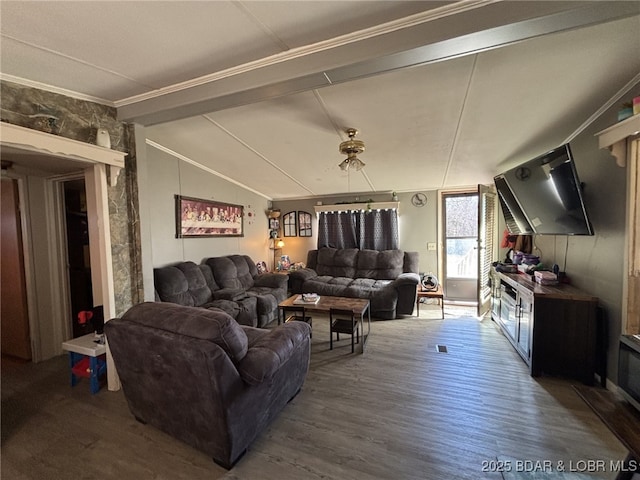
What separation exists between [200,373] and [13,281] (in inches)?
116

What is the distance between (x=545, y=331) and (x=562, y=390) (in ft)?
1.57

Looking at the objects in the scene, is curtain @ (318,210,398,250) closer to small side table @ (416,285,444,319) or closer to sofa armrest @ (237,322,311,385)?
small side table @ (416,285,444,319)

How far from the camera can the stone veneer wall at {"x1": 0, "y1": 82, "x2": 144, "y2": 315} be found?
5.82ft

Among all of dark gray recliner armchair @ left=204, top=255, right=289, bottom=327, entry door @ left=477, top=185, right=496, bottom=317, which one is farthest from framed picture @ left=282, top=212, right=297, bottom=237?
entry door @ left=477, top=185, right=496, bottom=317

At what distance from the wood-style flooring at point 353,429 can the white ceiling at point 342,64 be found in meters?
2.38

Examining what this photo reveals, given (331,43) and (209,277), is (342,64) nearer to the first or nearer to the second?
(331,43)

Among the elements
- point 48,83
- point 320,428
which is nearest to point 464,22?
point 320,428

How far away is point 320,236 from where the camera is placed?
566 cm

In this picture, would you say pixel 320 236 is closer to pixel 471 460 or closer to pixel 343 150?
pixel 343 150

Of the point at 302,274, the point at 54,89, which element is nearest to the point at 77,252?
the point at 54,89

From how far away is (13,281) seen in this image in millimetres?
2695

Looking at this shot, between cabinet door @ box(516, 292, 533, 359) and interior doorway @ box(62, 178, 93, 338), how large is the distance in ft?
16.2

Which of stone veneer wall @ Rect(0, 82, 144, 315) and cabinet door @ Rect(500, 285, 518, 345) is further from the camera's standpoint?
cabinet door @ Rect(500, 285, 518, 345)

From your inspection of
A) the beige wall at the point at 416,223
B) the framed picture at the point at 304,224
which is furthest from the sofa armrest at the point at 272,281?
the beige wall at the point at 416,223
